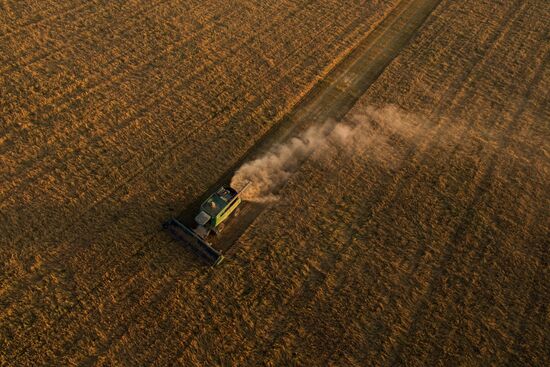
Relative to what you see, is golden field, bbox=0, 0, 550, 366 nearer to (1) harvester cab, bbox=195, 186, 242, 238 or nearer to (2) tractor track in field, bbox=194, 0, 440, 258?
(2) tractor track in field, bbox=194, 0, 440, 258

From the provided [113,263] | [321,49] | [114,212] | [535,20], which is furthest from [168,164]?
[535,20]

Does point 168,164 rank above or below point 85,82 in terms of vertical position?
below

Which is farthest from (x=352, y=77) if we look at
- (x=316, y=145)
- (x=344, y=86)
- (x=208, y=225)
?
(x=208, y=225)

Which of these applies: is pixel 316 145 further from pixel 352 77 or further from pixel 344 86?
pixel 352 77

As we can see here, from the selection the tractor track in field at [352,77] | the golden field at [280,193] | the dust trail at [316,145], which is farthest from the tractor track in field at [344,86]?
the dust trail at [316,145]

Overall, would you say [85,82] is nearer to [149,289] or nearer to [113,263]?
[113,263]

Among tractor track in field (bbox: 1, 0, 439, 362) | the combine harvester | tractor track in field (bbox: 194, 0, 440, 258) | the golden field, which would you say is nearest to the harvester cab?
the combine harvester
